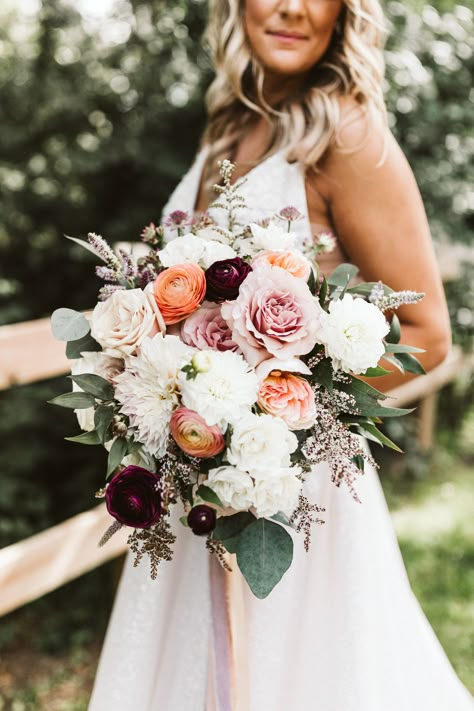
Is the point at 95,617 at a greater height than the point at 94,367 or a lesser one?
lesser

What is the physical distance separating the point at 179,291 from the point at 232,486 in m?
0.39

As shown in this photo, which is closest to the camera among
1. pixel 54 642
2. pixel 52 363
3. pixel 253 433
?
pixel 253 433

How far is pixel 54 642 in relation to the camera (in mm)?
3715

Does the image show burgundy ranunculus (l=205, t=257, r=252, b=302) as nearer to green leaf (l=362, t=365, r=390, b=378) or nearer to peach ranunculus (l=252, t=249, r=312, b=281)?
peach ranunculus (l=252, t=249, r=312, b=281)

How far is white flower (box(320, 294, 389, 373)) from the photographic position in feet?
4.85

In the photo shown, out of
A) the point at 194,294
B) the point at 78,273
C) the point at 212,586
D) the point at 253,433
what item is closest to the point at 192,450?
the point at 253,433

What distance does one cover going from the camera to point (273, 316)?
56.9 inches

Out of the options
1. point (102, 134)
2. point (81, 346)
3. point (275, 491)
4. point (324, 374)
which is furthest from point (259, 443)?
point (102, 134)

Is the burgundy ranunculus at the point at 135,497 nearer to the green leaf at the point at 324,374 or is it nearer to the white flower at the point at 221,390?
the white flower at the point at 221,390

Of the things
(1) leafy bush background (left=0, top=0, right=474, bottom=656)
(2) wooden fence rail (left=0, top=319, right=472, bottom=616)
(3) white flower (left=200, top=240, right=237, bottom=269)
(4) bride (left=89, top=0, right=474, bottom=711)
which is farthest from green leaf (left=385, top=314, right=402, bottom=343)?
(1) leafy bush background (left=0, top=0, right=474, bottom=656)

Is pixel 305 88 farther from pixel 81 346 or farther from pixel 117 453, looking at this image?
pixel 117 453

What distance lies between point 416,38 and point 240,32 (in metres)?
2.00

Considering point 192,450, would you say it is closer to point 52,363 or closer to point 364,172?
point 364,172

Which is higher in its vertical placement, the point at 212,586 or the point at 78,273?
the point at 212,586
